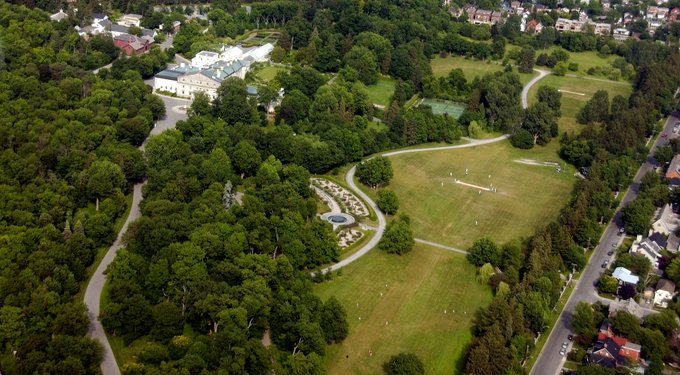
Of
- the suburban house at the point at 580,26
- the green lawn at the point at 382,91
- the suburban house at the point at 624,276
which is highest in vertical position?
the suburban house at the point at 580,26

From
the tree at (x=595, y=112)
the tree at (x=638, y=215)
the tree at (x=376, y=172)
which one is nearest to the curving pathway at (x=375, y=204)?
the tree at (x=376, y=172)

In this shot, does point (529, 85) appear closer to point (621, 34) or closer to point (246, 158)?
point (621, 34)

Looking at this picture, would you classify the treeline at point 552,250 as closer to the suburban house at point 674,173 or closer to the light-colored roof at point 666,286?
the suburban house at point 674,173

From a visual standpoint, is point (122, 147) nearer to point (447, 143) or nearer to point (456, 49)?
point (447, 143)

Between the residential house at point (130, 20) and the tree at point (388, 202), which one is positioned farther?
the residential house at point (130, 20)

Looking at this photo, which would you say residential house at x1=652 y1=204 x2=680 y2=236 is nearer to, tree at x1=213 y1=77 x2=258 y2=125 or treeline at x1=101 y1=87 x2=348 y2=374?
treeline at x1=101 y1=87 x2=348 y2=374
